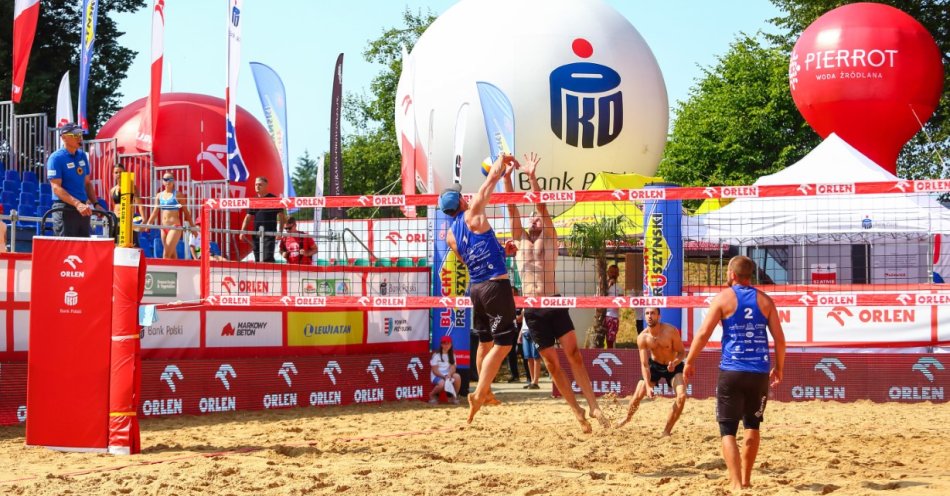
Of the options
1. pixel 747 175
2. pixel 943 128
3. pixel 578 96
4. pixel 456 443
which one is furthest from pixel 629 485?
pixel 747 175

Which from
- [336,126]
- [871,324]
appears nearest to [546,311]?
[871,324]

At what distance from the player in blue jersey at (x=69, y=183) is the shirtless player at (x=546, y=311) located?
13.5 feet

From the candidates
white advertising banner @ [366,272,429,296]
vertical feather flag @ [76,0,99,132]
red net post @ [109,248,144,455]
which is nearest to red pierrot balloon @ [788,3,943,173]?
white advertising banner @ [366,272,429,296]

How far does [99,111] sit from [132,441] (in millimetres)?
23218

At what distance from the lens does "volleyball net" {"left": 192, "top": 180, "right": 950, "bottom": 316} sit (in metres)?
9.42

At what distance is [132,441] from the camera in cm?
890

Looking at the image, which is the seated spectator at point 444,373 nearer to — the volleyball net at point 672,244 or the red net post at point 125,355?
the volleyball net at point 672,244

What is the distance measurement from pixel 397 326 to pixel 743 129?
2493cm

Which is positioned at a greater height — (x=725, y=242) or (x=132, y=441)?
(x=725, y=242)

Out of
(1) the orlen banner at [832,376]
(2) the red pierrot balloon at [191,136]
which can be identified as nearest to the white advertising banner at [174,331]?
(1) the orlen banner at [832,376]

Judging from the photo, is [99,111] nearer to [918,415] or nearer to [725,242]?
[725,242]

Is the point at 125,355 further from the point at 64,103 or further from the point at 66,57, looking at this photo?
the point at 66,57

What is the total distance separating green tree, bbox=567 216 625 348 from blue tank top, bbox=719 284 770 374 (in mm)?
11262

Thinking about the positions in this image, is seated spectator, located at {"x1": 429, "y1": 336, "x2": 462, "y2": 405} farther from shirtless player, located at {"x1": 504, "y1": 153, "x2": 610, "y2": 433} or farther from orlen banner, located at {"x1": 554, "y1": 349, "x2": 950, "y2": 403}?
shirtless player, located at {"x1": 504, "y1": 153, "x2": 610, "y2": 433}
